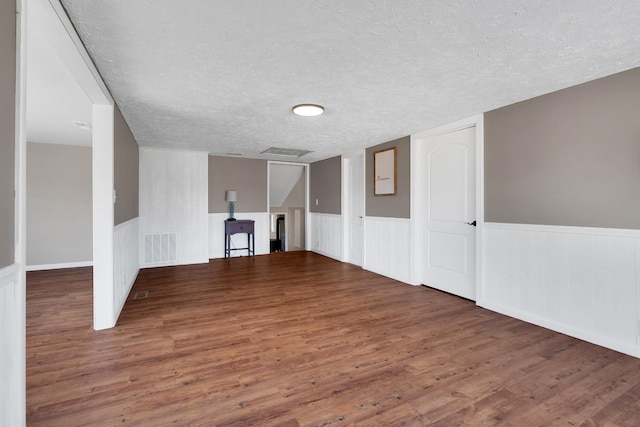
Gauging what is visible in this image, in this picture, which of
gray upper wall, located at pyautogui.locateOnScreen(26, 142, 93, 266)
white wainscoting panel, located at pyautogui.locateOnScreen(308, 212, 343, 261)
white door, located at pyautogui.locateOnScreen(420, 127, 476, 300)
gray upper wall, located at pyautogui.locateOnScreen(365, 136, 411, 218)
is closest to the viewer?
white door, located at pyautogui.locateOnScreen(420, 127, 476, 300)

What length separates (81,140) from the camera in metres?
4.82

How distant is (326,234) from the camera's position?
6586mm

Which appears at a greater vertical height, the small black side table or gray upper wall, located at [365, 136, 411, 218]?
gray upper wall, located at [365, 136, 411, 218]

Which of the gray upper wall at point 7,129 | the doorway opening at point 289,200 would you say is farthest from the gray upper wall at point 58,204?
the gray upper wall at point 7,129

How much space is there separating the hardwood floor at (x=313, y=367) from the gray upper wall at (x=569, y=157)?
1.08 metres

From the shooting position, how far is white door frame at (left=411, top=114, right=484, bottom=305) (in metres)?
3.24

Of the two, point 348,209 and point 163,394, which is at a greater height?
point 348,209

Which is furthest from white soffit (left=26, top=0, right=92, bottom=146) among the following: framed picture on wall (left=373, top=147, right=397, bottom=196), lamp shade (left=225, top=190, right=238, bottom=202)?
framed picture on wall (left=373, top=147, right=397, bottom=196)

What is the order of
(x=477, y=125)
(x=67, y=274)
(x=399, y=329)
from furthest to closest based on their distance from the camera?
(x=67, y=274) → (x=477, y=125) → (x=399, y=329)

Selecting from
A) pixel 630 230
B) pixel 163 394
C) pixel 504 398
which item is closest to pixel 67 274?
pixel 163 394

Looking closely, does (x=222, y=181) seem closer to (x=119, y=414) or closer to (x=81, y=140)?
(x=81, y=140)

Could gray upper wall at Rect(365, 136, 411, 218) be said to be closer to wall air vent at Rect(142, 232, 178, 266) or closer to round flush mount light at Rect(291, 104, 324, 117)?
round flush mount light at Rect(291, 104, 324, 117)

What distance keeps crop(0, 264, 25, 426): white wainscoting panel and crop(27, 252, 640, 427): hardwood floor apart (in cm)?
50

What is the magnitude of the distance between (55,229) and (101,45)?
4709 millimetres
